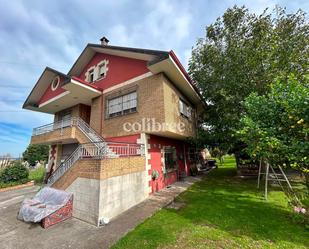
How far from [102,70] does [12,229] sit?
34.6ft

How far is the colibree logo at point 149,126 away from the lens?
8.60 metres

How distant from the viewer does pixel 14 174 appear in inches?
560

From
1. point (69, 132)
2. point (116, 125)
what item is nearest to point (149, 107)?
point (116, 125)

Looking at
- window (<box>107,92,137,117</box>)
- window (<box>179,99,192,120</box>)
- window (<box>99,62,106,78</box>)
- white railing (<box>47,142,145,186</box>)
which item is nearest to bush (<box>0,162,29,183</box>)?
white railing (<box>47,142,145,186</box>)

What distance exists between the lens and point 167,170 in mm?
11812

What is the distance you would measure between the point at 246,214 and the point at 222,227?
176cm

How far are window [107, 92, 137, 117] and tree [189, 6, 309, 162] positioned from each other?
5982 mm

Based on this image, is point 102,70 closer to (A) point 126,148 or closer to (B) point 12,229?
(A) point 126,148

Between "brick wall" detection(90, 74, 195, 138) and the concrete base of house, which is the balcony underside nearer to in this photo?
"brick wall" detection(90, 74, 195, 138)

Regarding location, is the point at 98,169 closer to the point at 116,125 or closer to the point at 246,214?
the point at 116,125

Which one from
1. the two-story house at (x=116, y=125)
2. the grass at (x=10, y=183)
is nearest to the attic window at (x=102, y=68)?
the two-story house at (x=116, y=125)

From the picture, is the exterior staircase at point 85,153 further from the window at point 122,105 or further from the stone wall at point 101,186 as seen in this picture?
the window at point 122,105

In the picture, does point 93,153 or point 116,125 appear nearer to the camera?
point 93,153

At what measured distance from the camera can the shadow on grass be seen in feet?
16.1
